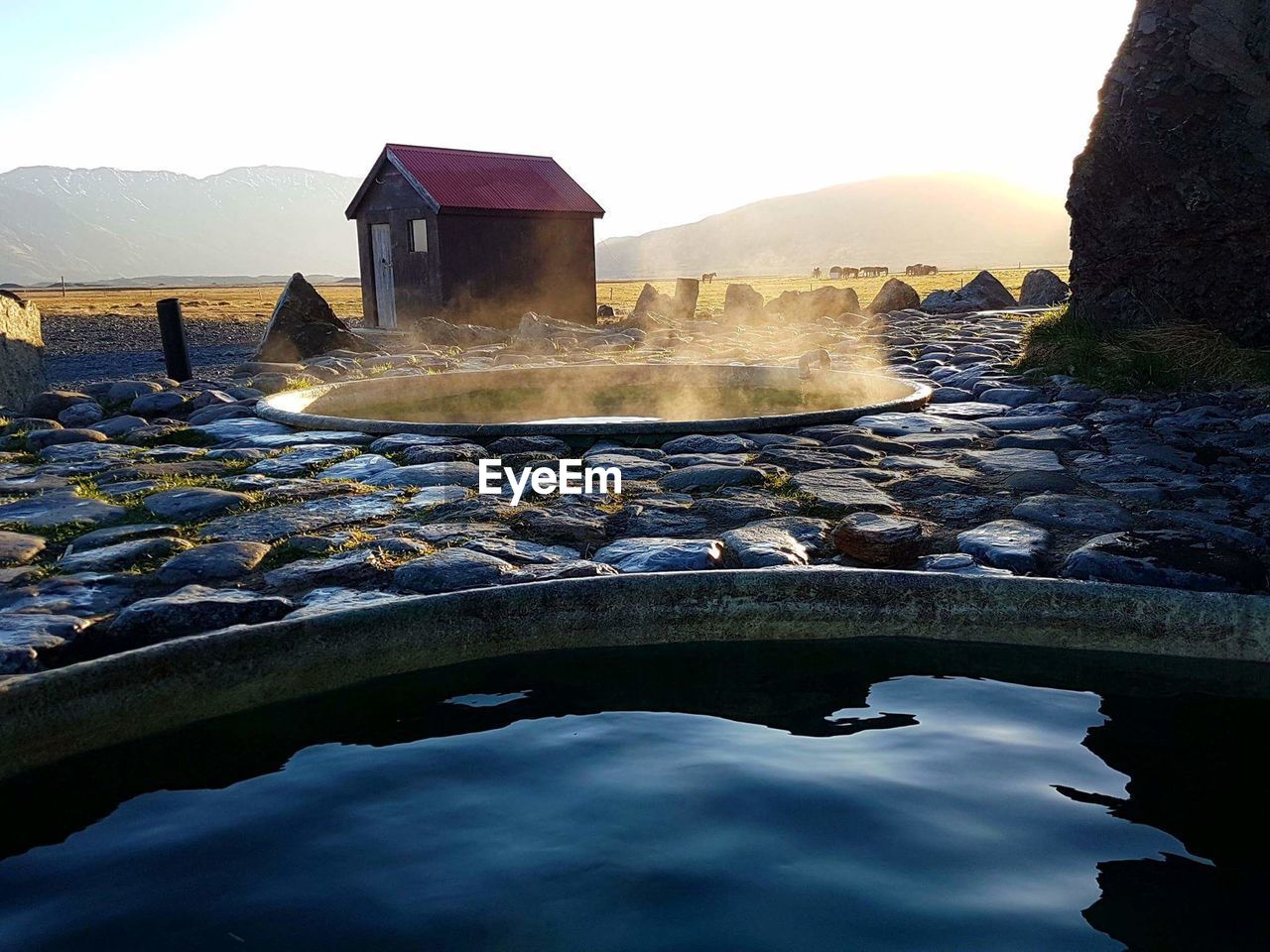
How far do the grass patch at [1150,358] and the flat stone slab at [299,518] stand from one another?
19.2ft

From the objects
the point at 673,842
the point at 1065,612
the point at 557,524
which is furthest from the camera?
the point at 557,524

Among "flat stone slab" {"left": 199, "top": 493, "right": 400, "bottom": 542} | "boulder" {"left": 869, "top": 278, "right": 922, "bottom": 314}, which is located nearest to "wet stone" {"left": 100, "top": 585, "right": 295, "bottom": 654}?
"flat stone slab" {"left": 199, "top": 493, "right": 400, "bottom": 542}

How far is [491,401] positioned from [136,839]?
7.48 meters

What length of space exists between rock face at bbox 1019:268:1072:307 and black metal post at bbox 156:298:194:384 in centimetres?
1656

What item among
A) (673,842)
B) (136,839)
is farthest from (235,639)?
(673,842)

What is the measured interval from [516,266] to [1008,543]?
16.4m

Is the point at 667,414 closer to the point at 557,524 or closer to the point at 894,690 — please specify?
the point at 557,524

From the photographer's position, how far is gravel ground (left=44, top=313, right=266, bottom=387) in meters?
12.6

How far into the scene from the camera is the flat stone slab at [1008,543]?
351 centimetres

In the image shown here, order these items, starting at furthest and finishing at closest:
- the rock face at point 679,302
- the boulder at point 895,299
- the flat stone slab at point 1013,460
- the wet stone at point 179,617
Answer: the rock face at point 679,302 < the boulder at point 895,299 < the flat stone slab at point 1013,460 < the wet stone at point 179,617

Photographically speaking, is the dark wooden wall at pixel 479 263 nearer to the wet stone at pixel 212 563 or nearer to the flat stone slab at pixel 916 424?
the flat stone slab at pixel 916 424

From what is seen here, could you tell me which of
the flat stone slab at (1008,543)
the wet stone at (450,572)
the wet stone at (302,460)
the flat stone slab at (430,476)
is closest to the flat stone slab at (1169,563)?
the flat stone slab at (1008,543)

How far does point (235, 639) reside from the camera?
2.64 m

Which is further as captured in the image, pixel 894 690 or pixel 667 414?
pixel 667 414
